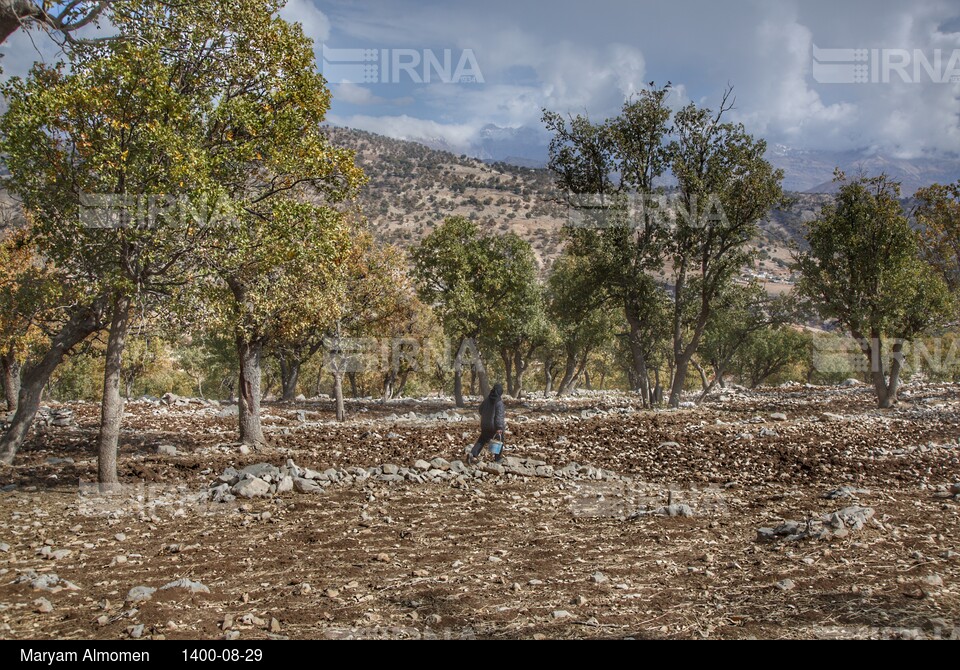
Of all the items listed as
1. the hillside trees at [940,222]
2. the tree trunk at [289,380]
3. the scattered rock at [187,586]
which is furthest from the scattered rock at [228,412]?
the hillside trees at [940,222]

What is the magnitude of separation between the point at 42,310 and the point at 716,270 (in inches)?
1036

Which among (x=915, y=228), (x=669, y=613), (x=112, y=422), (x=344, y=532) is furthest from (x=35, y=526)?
(x=915, y=228)

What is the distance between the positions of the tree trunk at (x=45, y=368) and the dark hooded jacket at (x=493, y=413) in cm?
920

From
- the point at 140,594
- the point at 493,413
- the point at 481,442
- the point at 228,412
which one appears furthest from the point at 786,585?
the point at 228,412

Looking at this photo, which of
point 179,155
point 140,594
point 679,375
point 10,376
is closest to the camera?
point 140,594

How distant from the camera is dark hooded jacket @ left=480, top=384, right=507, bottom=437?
15.7 meters

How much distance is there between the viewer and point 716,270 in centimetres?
2912

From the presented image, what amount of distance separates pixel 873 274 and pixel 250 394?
28.7m

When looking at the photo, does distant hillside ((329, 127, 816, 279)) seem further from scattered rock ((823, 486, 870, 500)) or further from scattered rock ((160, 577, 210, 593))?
scattered rock ((160, 577, 210, 593))

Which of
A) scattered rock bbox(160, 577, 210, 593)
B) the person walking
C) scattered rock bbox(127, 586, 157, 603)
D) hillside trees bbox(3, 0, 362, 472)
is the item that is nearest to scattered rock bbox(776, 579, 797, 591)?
scattered rock bbox(160, 577, 210, 593)

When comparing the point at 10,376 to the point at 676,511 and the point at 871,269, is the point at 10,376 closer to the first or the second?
the point at 676,511

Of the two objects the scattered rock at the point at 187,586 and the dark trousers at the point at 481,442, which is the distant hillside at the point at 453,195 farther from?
the scattered rock at the point at 187,586

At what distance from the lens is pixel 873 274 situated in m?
29.7

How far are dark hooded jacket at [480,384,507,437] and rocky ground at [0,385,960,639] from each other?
92 cm
